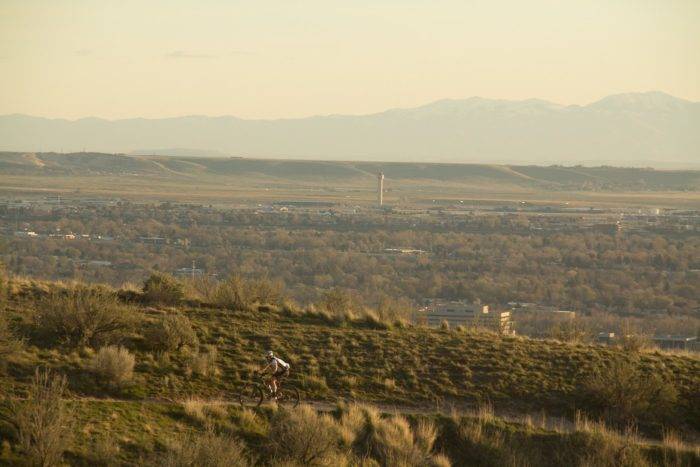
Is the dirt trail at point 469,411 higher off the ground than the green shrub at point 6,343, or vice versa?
the green shrub at point 6,343

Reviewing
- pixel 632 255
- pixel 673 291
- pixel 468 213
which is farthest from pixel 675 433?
pixel 468 213

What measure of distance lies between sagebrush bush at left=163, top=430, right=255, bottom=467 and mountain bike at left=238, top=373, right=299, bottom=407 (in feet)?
9.46

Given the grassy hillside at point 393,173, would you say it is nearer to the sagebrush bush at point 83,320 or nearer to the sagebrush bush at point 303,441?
the sagebrush bush at point 83,320

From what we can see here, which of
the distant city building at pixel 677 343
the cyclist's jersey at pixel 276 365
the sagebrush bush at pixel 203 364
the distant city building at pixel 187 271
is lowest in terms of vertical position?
the distant city building at pixel 187 271

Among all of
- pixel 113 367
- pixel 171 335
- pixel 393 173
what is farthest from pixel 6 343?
pixel 393 173

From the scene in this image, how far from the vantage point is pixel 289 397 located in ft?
65.1

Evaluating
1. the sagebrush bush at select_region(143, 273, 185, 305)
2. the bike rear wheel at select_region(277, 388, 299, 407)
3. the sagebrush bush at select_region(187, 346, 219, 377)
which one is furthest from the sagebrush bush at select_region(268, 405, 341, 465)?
the sagebrush bush at select_region(143, 273, 185, 305)

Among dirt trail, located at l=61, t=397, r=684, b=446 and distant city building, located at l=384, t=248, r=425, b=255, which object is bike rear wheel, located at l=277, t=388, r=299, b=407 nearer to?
dirt trail, located at l=61, t=397, r=684, b=446

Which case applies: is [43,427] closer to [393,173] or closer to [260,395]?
[260,395]

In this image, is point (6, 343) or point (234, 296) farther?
point (234, 296)

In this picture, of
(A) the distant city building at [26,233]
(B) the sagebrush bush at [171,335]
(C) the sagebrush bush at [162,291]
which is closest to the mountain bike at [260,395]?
(B) the sagebrush bush at [171,335]

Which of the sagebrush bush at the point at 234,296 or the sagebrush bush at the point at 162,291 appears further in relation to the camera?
the sagebrush bush at the point at 234,296

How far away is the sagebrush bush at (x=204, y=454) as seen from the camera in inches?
587

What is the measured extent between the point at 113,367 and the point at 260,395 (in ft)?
8.17
